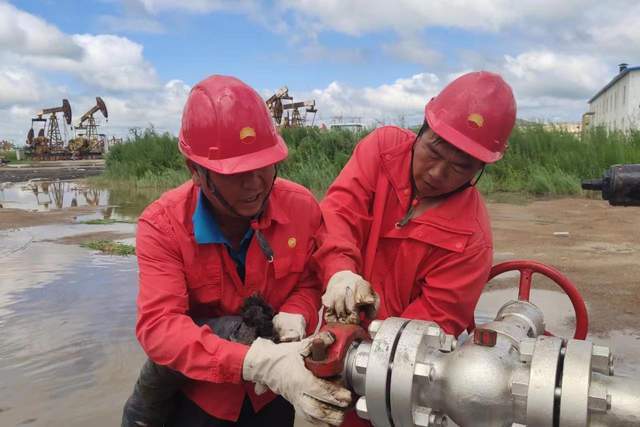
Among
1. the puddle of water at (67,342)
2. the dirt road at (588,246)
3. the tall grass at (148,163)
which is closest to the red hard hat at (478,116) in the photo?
the puddle of water at (67,342)

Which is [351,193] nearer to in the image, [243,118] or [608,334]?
[243,118]

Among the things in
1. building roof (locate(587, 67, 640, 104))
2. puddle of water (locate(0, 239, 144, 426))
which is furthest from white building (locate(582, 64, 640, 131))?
puddle of water (locate(0, 239, 144, 426))

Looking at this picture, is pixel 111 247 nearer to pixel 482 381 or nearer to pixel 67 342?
pixel 67 342

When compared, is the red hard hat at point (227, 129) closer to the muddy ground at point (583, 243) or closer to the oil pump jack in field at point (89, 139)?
the muddy ground at point (583, 243)

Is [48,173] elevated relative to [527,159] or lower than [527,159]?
lower

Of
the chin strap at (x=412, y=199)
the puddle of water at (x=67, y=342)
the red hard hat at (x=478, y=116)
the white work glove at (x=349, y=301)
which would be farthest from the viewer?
the puddle of water at (x=67, y=342)

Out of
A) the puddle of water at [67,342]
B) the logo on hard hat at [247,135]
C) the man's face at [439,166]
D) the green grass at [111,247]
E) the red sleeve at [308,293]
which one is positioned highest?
the logo on hard hat at [247,135]

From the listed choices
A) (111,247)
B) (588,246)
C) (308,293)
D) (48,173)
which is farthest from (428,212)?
(48,173)

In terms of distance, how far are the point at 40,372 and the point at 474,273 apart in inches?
93.4

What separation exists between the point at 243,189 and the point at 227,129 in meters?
0.17

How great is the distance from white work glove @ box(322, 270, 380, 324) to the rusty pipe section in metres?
0.20

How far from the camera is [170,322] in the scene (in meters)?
1.54

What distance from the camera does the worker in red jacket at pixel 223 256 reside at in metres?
1.50

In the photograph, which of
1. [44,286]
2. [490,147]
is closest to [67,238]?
[44,286]
